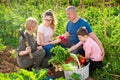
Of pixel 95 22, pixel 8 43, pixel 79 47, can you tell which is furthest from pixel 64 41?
pixel 8 43

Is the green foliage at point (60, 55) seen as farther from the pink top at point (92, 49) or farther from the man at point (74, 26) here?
the man at point (74, 26)

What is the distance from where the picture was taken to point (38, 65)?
688cm

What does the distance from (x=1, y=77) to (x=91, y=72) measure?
6.41 feet

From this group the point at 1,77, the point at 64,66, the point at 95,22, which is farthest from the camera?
the point at 95,22

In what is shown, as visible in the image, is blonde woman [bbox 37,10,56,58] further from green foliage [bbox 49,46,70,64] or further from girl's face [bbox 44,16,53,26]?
green foliage [bbox 49,46,70,64]

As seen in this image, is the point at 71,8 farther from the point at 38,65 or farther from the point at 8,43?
the point at 8,43

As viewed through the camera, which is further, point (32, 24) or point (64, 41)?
point (64, 41)

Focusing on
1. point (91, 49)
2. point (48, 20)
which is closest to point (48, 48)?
point (48, 20)

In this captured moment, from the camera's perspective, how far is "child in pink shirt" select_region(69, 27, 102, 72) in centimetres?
639

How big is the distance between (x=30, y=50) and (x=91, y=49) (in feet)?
3.76

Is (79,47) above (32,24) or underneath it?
underneath

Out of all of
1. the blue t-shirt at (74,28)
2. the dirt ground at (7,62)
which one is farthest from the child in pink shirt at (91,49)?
the dirt ground at (7,62)

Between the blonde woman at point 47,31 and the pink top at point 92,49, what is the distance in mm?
830

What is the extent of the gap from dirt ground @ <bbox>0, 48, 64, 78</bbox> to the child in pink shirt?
61 cm
